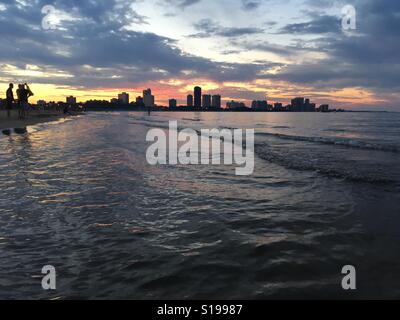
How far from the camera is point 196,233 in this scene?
5.68m

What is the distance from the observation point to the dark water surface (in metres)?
3.95

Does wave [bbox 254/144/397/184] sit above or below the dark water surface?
above

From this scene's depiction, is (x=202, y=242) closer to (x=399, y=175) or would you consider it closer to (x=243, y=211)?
(x=243, y=211)

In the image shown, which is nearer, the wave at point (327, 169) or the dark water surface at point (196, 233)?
the dark water surface at point (196, 233)

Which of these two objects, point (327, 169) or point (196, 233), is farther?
point (327, 169)

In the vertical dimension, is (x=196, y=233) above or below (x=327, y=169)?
below

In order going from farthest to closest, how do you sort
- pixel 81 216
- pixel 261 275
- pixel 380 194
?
1. pixel 380 194
2. pixel 81 216
3. pixel 261 275

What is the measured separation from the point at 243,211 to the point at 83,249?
339cm

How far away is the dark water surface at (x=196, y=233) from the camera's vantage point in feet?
13.0

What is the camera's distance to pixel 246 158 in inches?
600

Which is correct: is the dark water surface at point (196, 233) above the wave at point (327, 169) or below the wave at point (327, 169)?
below

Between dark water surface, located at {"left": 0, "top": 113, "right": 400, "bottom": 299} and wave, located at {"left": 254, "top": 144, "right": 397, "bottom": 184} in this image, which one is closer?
dark water surface, located at {"left": 0, "top": 113, "right": 400, "bottom": 299}
